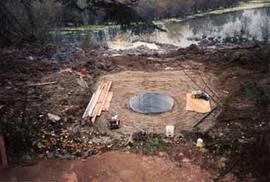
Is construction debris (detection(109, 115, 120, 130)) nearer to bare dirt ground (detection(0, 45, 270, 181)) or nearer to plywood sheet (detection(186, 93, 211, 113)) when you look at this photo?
bare dirt ground (detection(0, 45, 270, 181))

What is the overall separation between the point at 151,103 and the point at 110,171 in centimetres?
337

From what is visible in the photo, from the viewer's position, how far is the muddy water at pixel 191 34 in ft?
67.9

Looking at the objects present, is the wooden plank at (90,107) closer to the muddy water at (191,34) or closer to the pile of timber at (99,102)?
the pile of timber at (99,102)

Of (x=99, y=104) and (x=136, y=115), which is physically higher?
(x=99, y=104)

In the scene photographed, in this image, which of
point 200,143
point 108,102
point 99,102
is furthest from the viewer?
point 108,102

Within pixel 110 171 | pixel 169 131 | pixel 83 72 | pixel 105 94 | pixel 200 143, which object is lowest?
pixel 110 171

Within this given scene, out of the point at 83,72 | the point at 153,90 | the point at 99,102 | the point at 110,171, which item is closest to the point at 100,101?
the point at 99,102

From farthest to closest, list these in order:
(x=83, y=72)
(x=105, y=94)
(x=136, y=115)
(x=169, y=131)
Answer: (x=83, y=72) → (x=105, y=94) → (x=136, y=115) → (x=169, y=131)

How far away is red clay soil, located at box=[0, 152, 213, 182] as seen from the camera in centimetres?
675

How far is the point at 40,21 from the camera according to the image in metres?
17.0

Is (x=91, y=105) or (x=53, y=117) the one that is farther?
(x=91, y=105)

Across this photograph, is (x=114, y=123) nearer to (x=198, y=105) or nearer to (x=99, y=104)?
(x=99, y=104)

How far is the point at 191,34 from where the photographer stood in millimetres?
23859

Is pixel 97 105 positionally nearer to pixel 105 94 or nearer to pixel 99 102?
pixel 99 102
